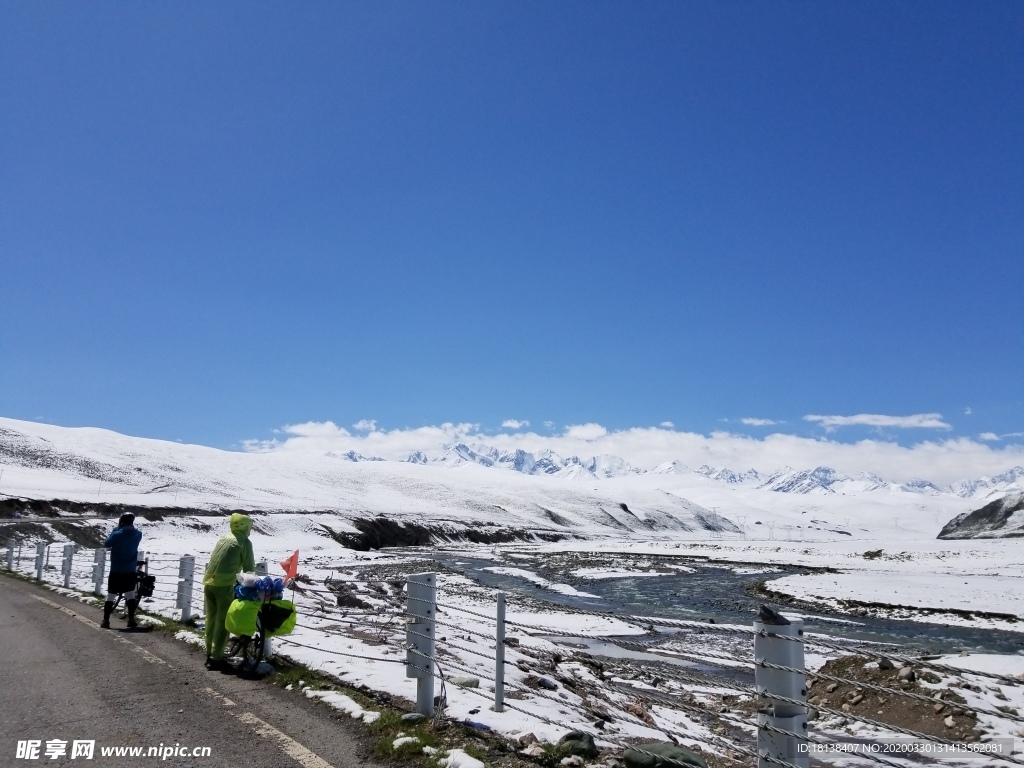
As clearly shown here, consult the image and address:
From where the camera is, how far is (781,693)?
4559 millimetres

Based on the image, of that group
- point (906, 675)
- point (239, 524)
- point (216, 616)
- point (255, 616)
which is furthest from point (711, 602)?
point (255, 616)

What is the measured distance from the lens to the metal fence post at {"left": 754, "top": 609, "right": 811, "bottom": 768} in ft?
14.9

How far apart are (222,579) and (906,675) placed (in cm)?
1282

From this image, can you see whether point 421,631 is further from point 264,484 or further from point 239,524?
point 264,484

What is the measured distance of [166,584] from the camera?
22.3m

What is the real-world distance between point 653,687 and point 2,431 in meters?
118

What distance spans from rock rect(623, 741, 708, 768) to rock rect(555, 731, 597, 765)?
358mm

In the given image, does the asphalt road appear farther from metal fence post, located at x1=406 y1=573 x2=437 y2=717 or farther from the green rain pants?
metal fence post, located at x1=406 y1=573 x2=437 y2=717

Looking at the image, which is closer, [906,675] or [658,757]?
[658,757]

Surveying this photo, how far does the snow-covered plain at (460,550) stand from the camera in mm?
10484

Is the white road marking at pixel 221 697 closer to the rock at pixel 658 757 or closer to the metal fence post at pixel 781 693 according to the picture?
the rock at pixel 658 757

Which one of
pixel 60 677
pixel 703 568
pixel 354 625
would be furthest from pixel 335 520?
pixel 60 677

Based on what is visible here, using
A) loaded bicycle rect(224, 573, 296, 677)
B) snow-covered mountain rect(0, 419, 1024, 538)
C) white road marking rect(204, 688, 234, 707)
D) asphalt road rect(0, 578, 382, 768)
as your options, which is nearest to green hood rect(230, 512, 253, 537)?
loaded bicycle rect(224, 573, 296, 677)

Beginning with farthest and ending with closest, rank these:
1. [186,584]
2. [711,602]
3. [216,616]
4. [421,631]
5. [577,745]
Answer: [711,602] < [186,584] < [216,616] < [421,631] < [577,745]
